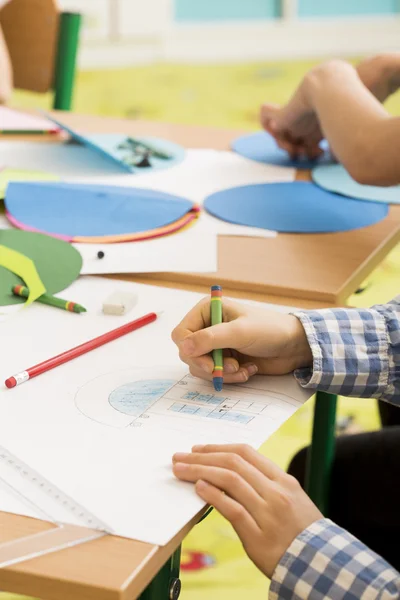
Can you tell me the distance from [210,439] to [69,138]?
2.80 ft

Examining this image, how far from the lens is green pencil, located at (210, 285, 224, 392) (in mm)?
680

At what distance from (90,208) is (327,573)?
1.95 ft

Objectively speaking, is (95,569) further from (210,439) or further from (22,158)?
(22,158)

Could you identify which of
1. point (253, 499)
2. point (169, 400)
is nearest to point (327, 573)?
point (253, 499)

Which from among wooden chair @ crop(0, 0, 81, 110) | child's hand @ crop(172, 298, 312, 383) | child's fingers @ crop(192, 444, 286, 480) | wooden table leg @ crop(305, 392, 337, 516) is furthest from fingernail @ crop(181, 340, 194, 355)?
wooden chair @ crop(0, 0, 81, 110)

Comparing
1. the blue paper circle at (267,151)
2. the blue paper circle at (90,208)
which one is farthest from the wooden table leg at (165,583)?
the blue paper circle at (267,151)

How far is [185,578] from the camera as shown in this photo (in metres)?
1.33

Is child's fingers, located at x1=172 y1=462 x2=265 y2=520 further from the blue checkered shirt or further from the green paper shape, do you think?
the green paper shape

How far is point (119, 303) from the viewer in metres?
0.80

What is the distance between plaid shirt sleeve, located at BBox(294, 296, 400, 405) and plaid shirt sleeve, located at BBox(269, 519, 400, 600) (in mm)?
170

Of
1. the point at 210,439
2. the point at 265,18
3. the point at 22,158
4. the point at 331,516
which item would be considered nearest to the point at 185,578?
the point at 331,516

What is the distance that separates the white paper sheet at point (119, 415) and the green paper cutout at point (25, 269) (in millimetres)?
18

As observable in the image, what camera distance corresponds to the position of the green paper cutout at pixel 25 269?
826 mm

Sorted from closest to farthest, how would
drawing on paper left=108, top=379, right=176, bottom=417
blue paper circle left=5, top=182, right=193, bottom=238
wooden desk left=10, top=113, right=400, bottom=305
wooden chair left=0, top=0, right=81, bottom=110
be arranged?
drawing on paper left=108, top=379, right=176, bottom=417
wooden desk left=10, top=113, right=400, bottom=305
blue paper circle left=5, top=182, right=193, bottom=238
wooden chair left=0, top=0, right=81, bottom=110
